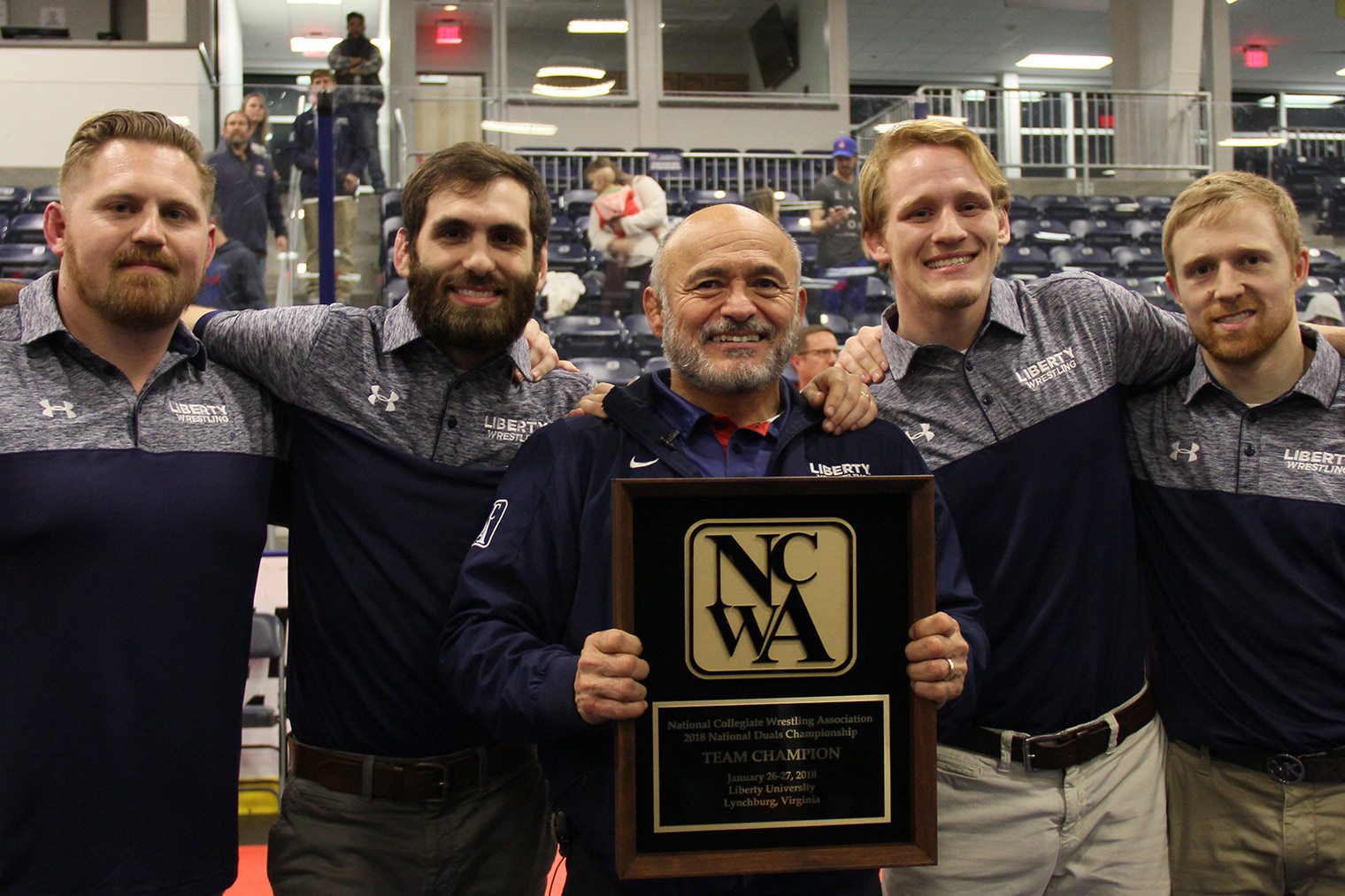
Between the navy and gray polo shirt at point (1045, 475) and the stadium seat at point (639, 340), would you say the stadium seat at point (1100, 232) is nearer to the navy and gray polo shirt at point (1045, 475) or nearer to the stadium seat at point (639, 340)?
the stadium seat at point (639, 340)

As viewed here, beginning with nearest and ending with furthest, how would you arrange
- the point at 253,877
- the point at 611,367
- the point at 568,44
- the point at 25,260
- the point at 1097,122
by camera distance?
the point at 253,877 → the point at 611,367 → the point at 25,260 → the point at 1097,122 → the point at 568,44

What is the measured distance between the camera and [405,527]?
2061 mm

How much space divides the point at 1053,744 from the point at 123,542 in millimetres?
1765

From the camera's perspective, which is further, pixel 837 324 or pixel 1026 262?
pixel 1026 262

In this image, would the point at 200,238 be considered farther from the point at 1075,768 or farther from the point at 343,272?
the point at 343,272

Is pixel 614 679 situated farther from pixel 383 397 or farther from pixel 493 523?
pixel 383 397

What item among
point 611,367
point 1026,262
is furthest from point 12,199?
point 1026,262

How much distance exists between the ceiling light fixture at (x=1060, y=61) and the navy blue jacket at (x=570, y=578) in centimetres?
1887

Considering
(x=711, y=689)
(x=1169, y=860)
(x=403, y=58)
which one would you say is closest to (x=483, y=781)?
(x=711, y=689)

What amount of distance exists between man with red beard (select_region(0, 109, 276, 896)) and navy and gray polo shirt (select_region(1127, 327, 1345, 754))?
6.13 feet

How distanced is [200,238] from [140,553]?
2.07ft

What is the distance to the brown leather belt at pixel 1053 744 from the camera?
6.81 ft

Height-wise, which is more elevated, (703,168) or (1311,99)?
(1311,99)

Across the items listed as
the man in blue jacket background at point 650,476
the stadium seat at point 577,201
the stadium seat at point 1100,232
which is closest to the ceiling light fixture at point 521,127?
the stadium seat at point 577,201
